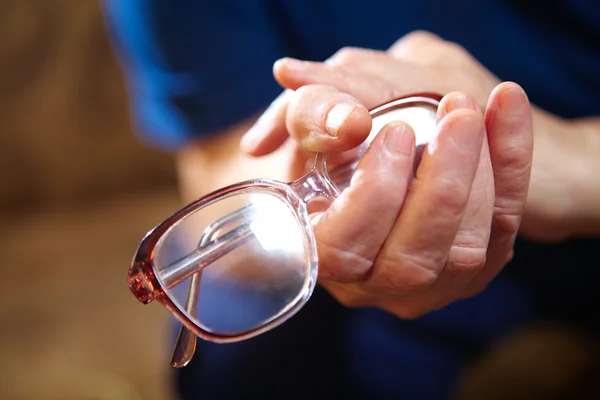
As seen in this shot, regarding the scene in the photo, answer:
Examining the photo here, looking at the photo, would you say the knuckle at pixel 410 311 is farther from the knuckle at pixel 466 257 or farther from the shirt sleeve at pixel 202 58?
the shirt sleeve at pixel 202 58

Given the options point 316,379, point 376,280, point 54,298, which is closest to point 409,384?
point 316,379

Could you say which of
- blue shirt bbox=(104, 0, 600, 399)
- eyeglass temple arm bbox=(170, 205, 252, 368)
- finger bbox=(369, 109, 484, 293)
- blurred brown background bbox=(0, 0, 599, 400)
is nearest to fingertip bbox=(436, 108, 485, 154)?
finger bbox=(369, 109, 484, 293)

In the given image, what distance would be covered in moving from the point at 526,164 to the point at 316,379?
0.32 metres

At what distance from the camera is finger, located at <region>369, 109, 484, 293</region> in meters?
0.25

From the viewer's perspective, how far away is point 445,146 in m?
0.25

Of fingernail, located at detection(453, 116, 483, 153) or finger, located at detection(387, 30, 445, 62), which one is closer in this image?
fingernail, located at detection(453, 116, 483, 153)

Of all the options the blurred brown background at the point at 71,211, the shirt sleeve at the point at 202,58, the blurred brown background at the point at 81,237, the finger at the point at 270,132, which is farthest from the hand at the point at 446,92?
the blurred brown background at the point at 71,211

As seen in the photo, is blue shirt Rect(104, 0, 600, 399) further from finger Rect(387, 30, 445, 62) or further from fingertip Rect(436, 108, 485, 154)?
fingertip Rect(436, 108, 485, 154)

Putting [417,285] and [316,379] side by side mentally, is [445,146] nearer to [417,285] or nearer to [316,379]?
[417,285]

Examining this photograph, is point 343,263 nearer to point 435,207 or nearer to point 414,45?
point 435,207

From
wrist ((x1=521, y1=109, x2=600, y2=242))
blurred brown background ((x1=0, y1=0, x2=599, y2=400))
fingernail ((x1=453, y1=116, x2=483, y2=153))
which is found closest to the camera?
fingernail ((x1=453, y1=116, x2=483, y2=153))

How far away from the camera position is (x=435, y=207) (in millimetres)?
257

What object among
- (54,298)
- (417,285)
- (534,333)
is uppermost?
(417,285)

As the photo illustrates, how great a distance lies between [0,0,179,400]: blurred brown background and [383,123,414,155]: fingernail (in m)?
0.45
